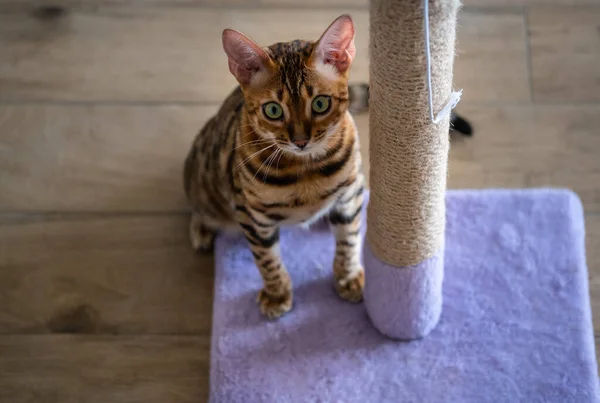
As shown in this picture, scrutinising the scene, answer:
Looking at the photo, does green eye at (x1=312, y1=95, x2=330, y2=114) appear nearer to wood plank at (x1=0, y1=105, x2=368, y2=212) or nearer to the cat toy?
the cat toy

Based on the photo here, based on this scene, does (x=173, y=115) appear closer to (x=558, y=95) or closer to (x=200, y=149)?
(x=200, y=149)

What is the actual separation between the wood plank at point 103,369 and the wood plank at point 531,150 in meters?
0.68

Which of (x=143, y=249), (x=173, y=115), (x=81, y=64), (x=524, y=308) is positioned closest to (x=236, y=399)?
(x=143, y=249)

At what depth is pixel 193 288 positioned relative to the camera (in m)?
1.49

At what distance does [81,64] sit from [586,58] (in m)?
1.22

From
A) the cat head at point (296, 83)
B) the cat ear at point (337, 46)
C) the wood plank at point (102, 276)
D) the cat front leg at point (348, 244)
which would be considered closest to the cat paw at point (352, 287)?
the cat front leg at point (348, 244)

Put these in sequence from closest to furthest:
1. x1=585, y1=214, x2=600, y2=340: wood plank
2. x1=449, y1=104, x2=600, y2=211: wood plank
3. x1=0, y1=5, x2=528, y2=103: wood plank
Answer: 1. x1=585, y1=214, x2=600, y2=340: wood plank
2. x1=449, y1=104, x2=600, y2=211: wood plank
3. x1=0, y1=5, x2=528, y2=103: wood plank

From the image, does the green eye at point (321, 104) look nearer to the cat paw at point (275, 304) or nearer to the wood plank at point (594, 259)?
the cat paw at point (275, 304)

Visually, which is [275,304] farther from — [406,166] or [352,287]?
[406,166]

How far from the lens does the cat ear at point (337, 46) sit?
40.1 inches

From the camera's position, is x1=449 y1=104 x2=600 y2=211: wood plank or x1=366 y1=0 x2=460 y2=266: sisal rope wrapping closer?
x1=366 y1=0 x2=460 y2=266: sisal rope wrapping

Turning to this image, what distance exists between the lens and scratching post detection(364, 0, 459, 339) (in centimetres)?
95

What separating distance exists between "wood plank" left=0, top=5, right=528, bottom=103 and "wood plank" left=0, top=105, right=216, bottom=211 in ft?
0.16

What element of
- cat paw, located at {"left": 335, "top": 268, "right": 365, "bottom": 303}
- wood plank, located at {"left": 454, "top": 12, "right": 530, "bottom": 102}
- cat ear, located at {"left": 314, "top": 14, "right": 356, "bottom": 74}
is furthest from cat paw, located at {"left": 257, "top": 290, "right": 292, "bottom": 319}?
A: wood plank, located at {"left": 454, "top": 12, "right": 530, "bottom": 102}
